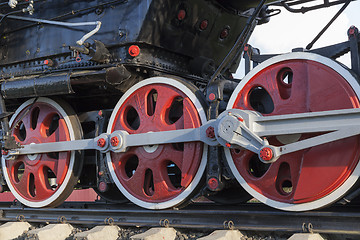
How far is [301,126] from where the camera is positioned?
2.93 m

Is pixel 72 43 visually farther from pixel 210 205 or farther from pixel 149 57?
pixel 210 205

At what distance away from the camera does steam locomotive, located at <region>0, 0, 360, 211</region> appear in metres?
2.96

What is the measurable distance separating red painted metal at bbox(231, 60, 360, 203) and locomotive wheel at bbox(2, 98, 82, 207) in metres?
1.80

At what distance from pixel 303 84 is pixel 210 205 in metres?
1.43

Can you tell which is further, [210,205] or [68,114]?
[68,114]

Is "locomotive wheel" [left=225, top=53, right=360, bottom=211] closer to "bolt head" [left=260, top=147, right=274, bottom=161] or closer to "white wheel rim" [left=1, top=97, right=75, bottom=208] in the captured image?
"bolt head" [left=260, top=147, right=274, bottom=161]

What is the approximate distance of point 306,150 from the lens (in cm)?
301

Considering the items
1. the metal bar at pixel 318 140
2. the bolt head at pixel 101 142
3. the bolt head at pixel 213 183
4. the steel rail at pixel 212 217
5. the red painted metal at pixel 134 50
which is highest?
the red painted metal at pixel 134 50

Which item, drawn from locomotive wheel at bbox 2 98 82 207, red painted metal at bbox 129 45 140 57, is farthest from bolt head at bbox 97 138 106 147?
red painted metal at bbox 129 45 140 57

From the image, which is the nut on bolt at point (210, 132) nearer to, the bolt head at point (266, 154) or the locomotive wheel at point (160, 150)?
the locomotive wheel at point (160, 150)

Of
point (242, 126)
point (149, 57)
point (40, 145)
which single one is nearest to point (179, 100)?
point (149, 57)

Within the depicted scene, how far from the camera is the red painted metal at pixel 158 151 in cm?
353

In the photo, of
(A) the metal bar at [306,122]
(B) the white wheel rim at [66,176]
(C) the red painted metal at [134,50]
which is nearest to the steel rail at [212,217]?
(B) the white wheel rim at [66,176]

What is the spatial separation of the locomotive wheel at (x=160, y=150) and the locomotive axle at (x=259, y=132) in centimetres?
11
